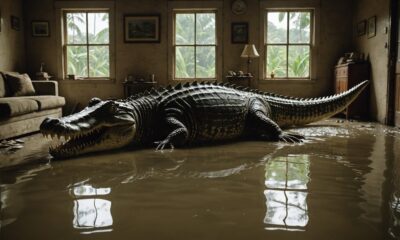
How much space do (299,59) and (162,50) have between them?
295cm

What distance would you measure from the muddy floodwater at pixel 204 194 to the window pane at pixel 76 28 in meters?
5.07

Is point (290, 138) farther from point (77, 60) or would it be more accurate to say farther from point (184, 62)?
point (77, 60)

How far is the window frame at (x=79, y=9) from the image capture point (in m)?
7.74

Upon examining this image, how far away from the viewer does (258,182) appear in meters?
2.33

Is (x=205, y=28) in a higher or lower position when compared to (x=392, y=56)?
higher

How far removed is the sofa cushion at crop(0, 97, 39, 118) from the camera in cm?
427

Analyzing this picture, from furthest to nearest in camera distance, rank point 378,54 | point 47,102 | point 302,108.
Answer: point 378,54
point 47,102
point 302,108

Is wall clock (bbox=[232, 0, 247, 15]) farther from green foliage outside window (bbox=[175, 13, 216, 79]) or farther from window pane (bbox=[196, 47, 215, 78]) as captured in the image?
window pane (bbox=[196, 47, 215, 78])

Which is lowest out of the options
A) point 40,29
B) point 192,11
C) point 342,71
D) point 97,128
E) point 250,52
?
point 97,128

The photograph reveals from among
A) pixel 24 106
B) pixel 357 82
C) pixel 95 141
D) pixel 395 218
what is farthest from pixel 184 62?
pixel 395 218

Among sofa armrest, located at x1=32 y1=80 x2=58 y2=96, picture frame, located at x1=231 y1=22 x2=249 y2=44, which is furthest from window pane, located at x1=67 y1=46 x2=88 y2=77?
picture frame, located at x1=231 y1=22 x2=249 y2=44

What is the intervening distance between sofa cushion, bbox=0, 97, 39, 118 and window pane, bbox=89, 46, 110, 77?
3.21 m

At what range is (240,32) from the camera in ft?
25.2

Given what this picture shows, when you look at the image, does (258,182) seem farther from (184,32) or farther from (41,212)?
(184,32)
